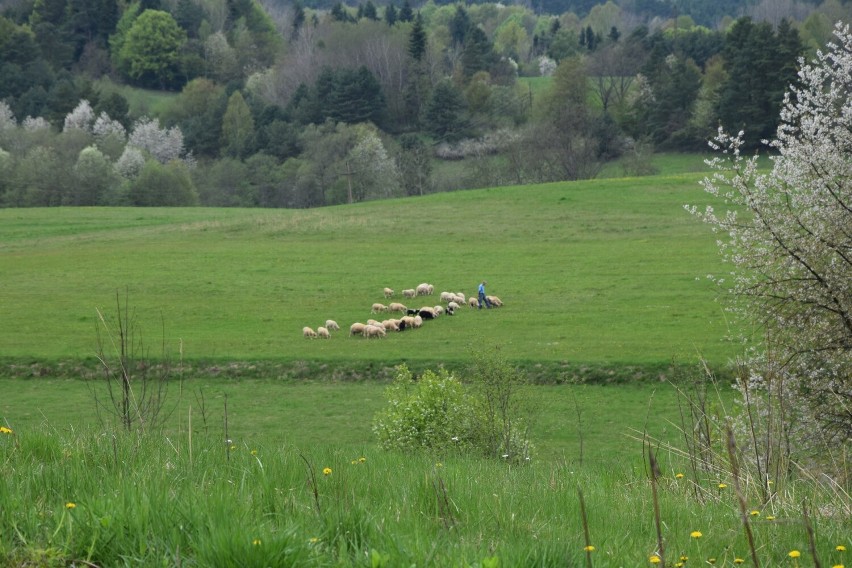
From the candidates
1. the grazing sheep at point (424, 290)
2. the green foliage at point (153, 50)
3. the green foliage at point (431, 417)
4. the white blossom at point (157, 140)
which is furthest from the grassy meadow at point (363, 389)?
the green foliage at point (153, 50)

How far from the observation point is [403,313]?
4050 cm

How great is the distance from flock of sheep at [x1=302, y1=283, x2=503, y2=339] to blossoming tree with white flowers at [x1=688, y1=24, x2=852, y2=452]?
65.3ft

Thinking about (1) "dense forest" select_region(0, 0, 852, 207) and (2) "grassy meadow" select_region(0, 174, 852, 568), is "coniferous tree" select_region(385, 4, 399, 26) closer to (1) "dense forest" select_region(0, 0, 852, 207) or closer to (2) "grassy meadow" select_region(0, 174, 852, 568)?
(1) "dense forest" select_region(0, 0, 852, 207)

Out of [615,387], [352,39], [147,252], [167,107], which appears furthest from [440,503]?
[352,39]

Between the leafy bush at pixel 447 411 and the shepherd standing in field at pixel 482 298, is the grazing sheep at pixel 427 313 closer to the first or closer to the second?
the shepherd standing in field at pixel 482 298

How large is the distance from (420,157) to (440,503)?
364 feet

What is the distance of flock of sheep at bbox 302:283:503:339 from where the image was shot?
36.6m

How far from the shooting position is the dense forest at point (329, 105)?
327ft

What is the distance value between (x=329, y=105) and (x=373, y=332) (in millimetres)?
93085

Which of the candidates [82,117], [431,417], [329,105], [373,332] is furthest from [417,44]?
[431,417]

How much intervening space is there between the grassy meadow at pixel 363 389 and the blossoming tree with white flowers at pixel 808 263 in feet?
10.9

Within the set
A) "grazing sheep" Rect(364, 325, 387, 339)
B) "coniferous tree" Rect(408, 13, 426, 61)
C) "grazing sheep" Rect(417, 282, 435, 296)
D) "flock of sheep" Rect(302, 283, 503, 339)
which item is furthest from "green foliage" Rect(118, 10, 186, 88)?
"grazing sheep" Rect(364, 325, 387, 339)

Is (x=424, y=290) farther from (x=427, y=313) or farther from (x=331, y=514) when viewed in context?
(x=331, y=514)

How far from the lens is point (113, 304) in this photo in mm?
43750
